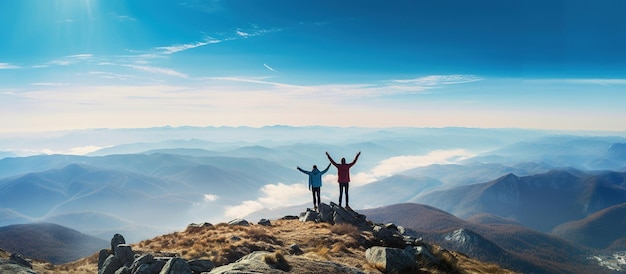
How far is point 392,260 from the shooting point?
1964 centimetres

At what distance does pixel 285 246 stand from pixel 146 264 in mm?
9756

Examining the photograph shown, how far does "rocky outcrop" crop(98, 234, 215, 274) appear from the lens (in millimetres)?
15766

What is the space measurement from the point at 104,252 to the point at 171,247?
4.20m

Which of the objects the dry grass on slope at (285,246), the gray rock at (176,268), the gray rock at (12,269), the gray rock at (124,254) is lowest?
the dry grass on slope at (285,246)

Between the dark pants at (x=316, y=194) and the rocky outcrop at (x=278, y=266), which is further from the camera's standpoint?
the dark pants at (x=316, y=194)

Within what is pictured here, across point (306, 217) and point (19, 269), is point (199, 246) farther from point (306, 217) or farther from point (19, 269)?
point (306, 217)

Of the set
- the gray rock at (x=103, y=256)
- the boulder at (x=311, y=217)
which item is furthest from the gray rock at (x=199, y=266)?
the boulder at (x=311, y=217)

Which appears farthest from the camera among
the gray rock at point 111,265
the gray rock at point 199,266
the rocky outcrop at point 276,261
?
the gray rock at point 111,265

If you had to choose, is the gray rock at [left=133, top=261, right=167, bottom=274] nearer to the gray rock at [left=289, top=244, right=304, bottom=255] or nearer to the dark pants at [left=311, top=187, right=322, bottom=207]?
the gray rock at [left=289, top=244, right=304, bottom=255]

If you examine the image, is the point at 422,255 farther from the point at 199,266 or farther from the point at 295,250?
the point at 199,266

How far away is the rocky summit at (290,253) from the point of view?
16781 millimetres

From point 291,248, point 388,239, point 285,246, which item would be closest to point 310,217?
point 285,246

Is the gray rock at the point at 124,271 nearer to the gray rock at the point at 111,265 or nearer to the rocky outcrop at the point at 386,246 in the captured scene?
the gray rock at the point at 111,265

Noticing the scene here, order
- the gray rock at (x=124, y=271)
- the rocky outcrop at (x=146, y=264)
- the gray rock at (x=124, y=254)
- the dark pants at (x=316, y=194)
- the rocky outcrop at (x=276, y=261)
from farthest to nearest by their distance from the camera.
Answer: the dark pants at (x=316, y=194), the gray rock at (x=124, y=254), the gray rock at (x=124, y=271), the rocky outcrop at (x=146, y=264), the rocky outcrop at (x=276, y=261)
